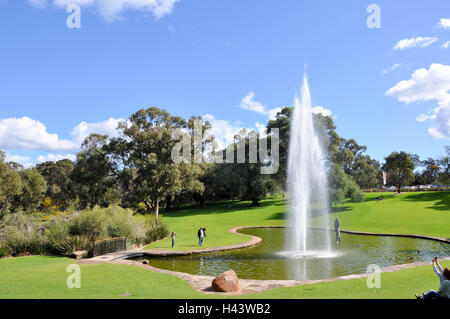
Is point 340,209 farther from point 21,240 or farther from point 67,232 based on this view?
point 21,240

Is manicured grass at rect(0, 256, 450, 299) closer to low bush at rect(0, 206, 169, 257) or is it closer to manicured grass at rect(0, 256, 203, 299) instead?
manicured grass at rect(0, 256, 203, 299)

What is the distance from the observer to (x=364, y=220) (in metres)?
40.5

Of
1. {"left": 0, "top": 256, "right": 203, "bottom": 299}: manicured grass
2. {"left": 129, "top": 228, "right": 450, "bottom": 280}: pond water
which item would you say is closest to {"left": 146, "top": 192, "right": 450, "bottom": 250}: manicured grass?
{"left": 129, "top": 228, "right": 450, "bottom": 280}: pond water

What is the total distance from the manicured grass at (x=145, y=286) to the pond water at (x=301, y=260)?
2802 millimetres

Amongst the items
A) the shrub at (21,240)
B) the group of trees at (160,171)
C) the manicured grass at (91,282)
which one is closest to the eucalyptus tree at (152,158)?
the group of trees at (160,171)

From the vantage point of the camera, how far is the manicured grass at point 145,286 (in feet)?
34.3

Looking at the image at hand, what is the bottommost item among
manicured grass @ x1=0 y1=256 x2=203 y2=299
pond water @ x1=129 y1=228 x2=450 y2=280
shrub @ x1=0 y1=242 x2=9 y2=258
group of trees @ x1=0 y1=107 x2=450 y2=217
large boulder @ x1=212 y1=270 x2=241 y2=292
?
pond water @ x1=129 y1=228 x2=450 y2=280

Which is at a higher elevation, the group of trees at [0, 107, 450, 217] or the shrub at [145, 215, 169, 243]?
the group of trees at [0, 107, 450, 217]

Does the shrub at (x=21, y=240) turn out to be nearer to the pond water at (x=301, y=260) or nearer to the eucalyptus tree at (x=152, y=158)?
the pond water at (x=301, y=260)

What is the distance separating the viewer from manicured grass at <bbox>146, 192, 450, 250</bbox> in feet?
94.0

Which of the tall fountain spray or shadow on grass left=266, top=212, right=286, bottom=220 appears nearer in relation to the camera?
the tall fountain spray

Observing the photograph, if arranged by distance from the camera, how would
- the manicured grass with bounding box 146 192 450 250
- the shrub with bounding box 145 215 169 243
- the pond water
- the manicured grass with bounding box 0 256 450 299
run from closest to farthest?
the manicured grass with bounding box 0 256 450 299
the pond water
the shrub with bounding box 145 215 169 243
the manicured grass with bounding box 146 192 450 250

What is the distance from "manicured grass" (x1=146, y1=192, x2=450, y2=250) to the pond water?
136 inches

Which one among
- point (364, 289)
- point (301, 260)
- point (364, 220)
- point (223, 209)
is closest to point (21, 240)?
point (301, 260)
